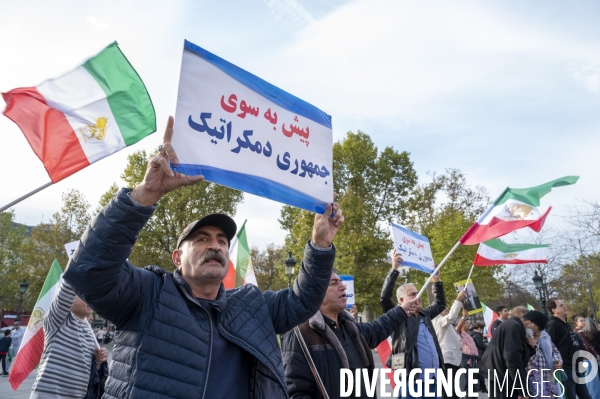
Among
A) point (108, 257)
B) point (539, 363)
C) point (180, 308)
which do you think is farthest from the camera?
point (539, 363)

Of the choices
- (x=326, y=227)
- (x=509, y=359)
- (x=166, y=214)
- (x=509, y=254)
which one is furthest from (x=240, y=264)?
(x=166, y=214)

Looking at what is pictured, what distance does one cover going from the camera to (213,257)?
8.66 ft

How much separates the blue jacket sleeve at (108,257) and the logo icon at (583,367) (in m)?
8.24

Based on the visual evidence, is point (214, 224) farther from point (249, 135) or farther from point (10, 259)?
point (10, 259)

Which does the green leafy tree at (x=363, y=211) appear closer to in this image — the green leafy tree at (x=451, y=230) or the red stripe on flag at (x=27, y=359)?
the green leafy tree at (x=451, y=230)

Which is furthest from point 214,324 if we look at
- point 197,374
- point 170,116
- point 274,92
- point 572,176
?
point 572,176

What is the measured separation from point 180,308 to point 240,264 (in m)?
6.02

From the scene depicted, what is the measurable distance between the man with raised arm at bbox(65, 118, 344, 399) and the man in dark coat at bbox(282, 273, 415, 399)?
1020mm

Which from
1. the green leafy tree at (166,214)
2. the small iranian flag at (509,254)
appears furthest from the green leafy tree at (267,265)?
the small iranian flag at (509,254)

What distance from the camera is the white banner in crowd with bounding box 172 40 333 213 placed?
8.87 ft

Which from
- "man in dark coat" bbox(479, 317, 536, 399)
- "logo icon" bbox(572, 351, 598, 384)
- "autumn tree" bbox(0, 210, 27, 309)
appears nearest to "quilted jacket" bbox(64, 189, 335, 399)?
"man in dark coat" bbox(479, 317, 536, 399)

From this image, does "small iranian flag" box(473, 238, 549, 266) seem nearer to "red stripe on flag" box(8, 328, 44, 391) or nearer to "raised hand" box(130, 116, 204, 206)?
"red stripe on flag" box(8, 328, 44, 391)

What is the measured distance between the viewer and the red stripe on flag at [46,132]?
15.3 ft

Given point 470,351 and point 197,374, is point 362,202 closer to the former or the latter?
point 470,351
